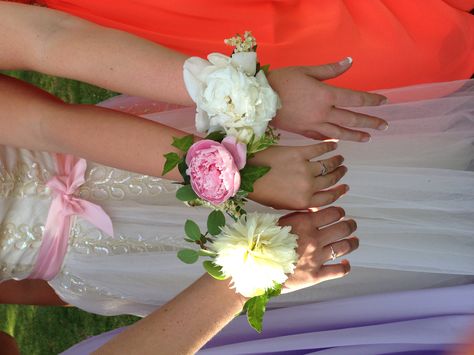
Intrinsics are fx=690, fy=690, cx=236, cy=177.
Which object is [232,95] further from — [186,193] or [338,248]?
[338,248]

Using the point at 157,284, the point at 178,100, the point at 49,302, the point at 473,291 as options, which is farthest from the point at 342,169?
the point at 49,302

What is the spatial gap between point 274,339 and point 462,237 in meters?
0.56

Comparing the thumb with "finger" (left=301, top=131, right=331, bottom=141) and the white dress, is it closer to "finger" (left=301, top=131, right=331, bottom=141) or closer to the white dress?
"finger" (left=301, top=131, right=331, bottom=141)

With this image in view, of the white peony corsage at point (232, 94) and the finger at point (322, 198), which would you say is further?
the finger at point (322, 198)

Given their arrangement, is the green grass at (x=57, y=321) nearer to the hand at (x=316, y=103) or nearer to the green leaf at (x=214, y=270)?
the green leaf at (x=214, y=270)

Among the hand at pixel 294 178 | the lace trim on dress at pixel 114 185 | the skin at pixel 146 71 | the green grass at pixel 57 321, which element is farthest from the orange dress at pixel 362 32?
the green grass at pixel 57 321

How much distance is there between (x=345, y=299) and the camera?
6.06ft

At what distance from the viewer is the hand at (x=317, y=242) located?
1453 mm

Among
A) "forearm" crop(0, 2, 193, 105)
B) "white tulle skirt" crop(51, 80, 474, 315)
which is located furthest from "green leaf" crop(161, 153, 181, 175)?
"white tulle skirt" crop(51, 80, 474, 315)

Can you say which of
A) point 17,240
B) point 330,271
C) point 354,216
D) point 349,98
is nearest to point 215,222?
point 330,271

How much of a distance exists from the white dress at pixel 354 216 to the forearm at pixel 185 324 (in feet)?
1.68

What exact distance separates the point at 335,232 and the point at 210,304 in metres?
0.31

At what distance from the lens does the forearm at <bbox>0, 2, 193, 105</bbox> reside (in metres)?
1.42

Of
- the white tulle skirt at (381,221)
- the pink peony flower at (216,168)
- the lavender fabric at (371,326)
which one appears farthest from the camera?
the white tulle skirt at (381,221)
